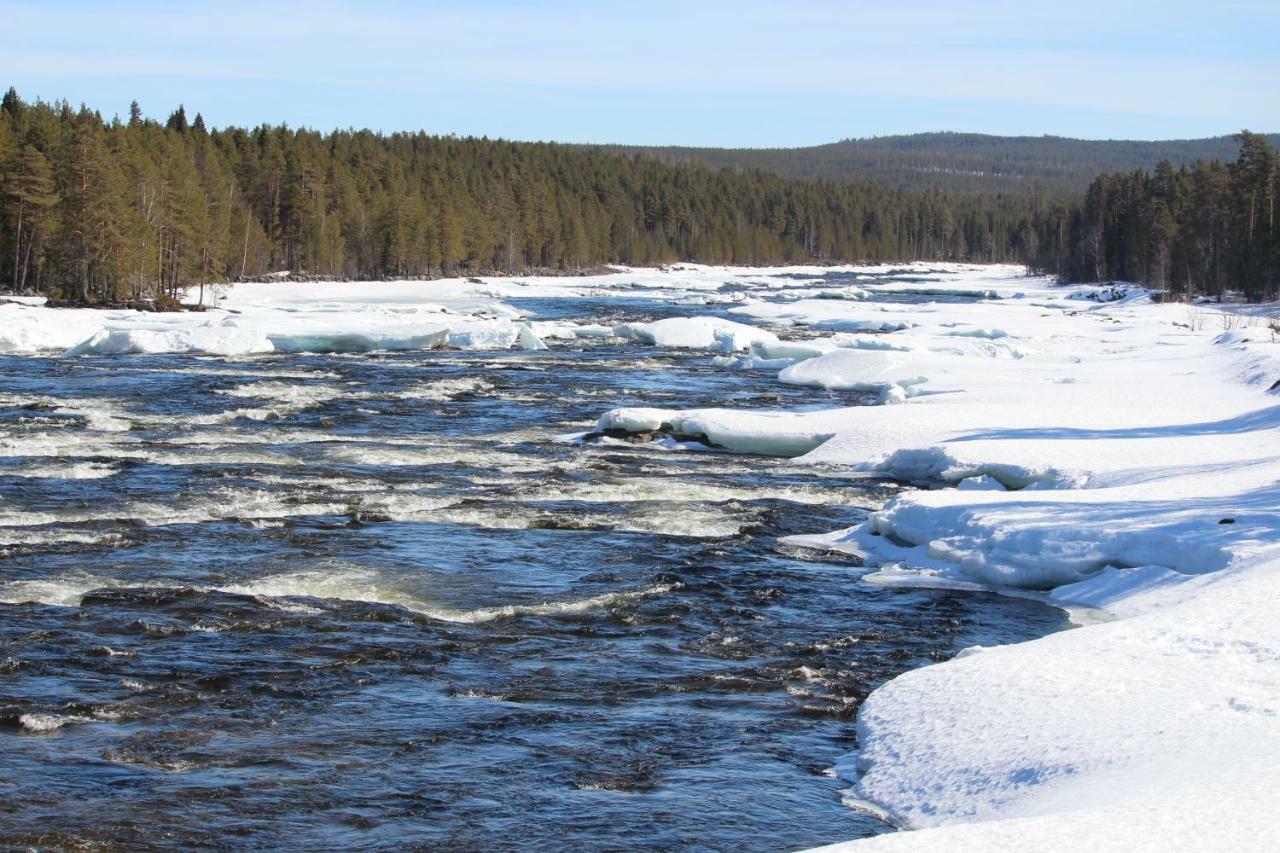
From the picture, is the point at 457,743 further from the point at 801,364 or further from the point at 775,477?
the point at 801,364

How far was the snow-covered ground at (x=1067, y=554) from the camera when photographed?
26.2ft

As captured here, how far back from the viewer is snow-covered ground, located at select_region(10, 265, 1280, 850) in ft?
26.2

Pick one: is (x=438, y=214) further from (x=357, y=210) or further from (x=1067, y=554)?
(x=1067, y=554)

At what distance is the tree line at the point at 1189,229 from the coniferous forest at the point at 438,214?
174 millimetres

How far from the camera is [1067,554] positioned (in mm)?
14375

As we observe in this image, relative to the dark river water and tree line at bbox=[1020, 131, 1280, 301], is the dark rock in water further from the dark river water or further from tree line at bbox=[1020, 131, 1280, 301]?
tree line at bbox=[1020, 131, 1280, 301]

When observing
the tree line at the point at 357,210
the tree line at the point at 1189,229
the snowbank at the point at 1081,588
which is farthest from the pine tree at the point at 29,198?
the tree line at the point at 1189,229

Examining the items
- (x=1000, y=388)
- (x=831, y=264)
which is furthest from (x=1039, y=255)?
(x=1000, y=388)

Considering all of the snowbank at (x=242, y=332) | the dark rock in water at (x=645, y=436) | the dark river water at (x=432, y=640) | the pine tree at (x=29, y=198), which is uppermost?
the pine tree at (x=29, y=198)

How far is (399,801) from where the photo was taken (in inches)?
348

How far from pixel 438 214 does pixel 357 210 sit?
29.4ft

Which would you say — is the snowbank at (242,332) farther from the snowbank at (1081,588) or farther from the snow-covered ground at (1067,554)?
the snowbank at (1081,588)

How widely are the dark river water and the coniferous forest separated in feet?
133

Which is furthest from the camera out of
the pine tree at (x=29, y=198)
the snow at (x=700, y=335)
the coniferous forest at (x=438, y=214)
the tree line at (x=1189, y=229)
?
the tree line at (x=1189, y=229)
